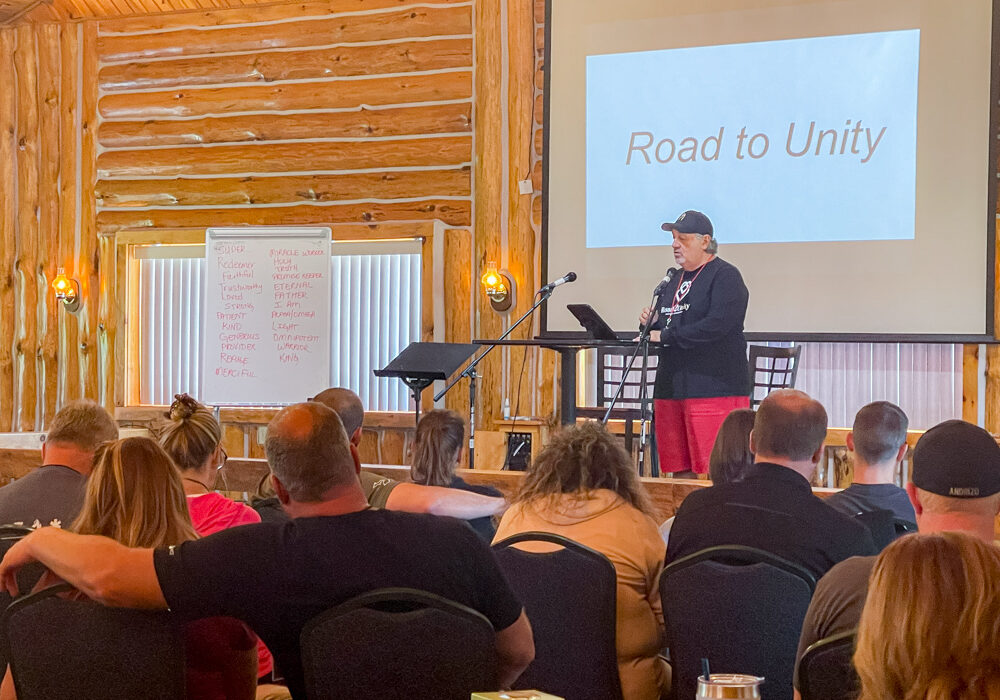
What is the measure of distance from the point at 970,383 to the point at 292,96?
5008mm

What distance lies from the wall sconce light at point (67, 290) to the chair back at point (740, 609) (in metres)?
6.92

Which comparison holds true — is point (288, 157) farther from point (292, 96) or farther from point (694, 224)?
Result: point (694, 224)

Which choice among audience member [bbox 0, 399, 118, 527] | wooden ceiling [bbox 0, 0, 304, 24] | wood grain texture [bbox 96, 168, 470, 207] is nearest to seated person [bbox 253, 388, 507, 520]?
audience member [bbox 0, 399, 118, 527]

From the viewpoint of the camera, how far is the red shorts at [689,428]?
17.1 feet

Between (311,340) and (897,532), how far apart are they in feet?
18.4

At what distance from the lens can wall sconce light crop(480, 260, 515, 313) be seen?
7137 mm

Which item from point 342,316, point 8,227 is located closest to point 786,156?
point 342,316

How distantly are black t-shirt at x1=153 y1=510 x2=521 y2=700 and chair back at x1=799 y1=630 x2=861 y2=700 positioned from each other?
532mm

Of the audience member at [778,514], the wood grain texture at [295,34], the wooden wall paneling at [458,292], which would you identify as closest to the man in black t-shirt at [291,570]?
the audience member at [778,514]

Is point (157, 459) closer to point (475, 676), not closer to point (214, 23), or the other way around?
point (475, 676)

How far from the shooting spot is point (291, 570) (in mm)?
1852

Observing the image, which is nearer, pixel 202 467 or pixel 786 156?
pixel 202 467

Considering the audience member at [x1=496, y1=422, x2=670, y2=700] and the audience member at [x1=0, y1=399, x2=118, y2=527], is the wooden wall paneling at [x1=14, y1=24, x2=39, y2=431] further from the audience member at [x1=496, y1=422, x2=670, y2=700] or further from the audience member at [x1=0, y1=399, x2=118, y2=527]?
the audience member at [x1=496, y1=422, x2=670, y2=700]

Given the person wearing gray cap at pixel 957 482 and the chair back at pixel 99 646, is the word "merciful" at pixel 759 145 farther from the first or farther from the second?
the chair back at pixel 99 646
